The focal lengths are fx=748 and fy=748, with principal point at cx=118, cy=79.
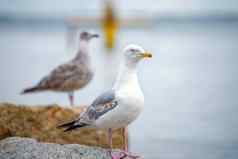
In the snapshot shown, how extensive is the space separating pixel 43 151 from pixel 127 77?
117 centimetres

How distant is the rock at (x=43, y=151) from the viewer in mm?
7781

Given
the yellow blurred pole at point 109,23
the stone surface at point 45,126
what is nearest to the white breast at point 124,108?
the stone surface at point 45,126

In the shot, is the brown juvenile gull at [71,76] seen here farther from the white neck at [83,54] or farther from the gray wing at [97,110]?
the gray wing at [97,110]

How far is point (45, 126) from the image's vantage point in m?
9.03

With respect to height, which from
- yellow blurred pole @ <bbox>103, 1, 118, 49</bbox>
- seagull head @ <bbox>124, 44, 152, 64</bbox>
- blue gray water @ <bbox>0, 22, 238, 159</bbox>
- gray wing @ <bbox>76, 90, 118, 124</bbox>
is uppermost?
seagull head @ <bbox>124, 44, 152, 64</bbox>

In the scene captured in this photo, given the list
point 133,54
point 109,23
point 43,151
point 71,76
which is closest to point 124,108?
point 133,54

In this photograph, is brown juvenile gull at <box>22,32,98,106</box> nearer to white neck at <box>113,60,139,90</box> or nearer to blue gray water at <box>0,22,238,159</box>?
blue gray water at <box>0,22,238,159</box>

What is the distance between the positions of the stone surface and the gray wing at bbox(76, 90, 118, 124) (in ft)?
3.66

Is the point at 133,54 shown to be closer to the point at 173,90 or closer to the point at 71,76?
the point at 71,76

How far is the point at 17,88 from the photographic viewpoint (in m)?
18.5

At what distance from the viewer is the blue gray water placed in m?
12.5

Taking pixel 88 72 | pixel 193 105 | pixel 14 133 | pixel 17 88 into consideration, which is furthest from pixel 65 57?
pixel 14 133

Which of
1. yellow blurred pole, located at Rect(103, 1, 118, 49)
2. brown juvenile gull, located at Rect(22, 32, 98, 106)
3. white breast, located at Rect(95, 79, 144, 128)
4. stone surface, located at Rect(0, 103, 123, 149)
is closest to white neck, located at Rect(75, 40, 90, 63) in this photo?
brown juvenile gull, located at Rect(22, 32, 98, 106)

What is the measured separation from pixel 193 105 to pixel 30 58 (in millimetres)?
12444
